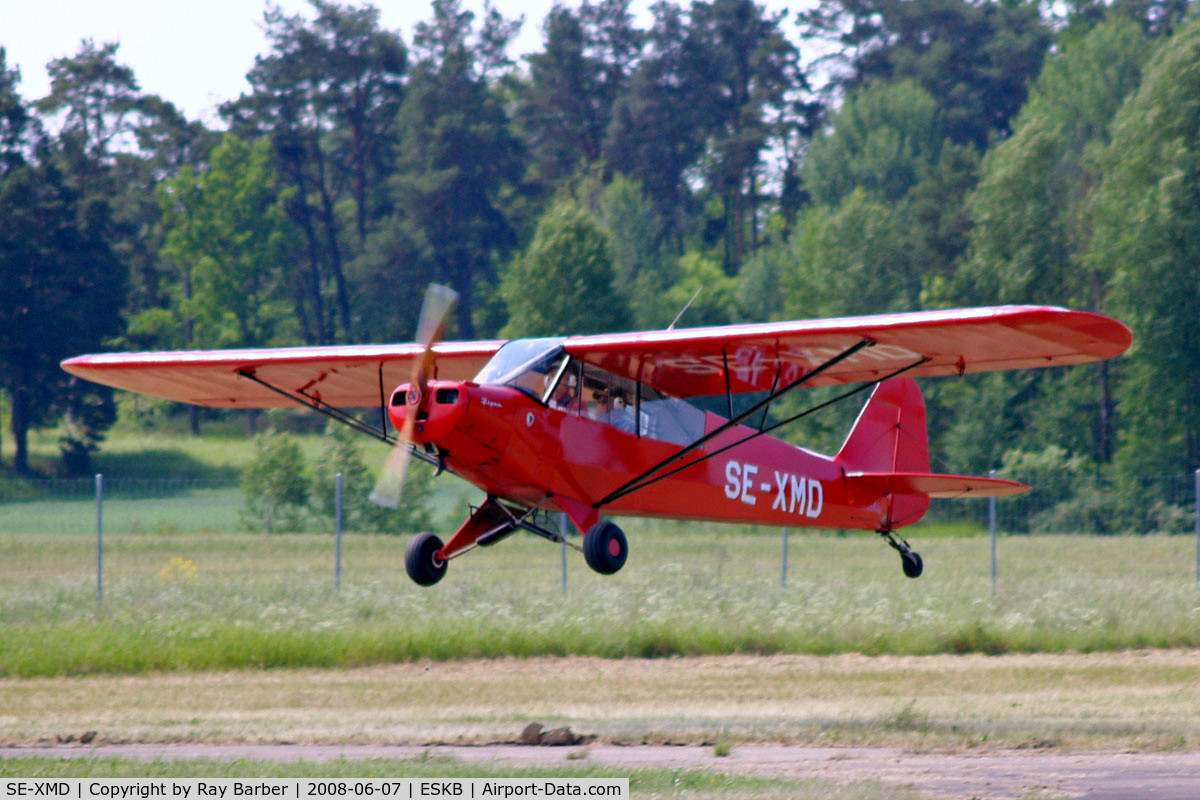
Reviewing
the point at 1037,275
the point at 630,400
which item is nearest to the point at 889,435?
the point at 630,400

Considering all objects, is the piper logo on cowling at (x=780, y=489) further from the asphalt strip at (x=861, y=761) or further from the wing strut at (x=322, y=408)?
the wing strut at (x=322, y=408)

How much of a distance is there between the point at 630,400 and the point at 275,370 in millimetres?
4336

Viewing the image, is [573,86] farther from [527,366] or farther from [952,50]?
[527,366]

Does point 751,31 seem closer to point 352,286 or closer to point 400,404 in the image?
point 352,286

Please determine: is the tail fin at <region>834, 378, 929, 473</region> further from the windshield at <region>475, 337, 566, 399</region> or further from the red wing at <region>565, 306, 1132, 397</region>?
the windshield at <region>475, 337, 566, 399</region>

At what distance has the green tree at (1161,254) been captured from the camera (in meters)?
39.6

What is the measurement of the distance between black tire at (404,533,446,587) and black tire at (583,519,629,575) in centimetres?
144

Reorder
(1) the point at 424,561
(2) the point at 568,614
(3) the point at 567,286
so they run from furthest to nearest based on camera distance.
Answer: (3) the point at 567,286
(2) the point at 568,614
(1) the point at 424,561

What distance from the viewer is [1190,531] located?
27.0 m

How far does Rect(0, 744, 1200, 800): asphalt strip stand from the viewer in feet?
33.2

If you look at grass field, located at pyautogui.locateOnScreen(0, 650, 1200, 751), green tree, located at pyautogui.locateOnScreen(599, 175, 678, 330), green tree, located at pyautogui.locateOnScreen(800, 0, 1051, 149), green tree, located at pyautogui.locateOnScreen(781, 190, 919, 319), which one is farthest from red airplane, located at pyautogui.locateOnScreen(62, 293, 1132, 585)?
green tree, located at pyautogui.locateOnScreen(800, 0, 1051, 149)

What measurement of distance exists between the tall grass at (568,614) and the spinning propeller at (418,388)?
20.9 ft

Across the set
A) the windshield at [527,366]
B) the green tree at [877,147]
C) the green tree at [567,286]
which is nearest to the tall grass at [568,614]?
the windshield at [527,366]

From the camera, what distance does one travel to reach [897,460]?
1630 centimetres
